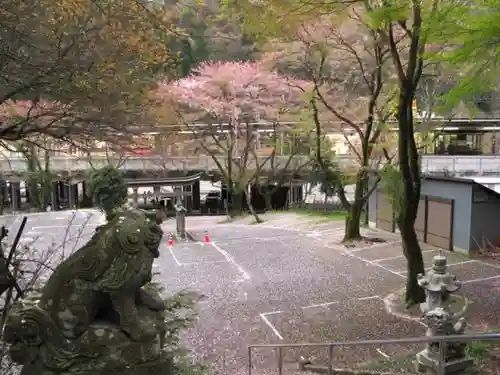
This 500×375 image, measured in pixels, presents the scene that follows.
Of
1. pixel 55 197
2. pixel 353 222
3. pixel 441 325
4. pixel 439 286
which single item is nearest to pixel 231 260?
pixel 353 222

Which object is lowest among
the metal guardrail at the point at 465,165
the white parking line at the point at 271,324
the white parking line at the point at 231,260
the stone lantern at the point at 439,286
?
the white parking line at the point at 231,260

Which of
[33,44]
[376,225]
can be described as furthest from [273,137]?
[33,44]

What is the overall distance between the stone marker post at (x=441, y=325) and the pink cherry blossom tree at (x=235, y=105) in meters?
15.2

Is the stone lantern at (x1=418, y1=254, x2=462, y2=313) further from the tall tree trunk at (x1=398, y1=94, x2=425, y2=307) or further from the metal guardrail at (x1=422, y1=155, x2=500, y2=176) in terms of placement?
the metal guardrail at (x1=422, y1=155, x2=500, y2=176)

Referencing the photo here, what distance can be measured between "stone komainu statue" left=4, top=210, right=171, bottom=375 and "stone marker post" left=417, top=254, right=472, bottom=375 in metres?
2.92

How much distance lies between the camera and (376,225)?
664 inches

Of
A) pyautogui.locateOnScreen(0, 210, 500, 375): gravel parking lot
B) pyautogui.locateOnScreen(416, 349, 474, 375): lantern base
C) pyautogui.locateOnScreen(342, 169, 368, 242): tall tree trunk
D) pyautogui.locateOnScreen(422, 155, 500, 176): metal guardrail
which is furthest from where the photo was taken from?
pyautogui.locateOnScreen(422, 155, 500, 176): metal guardrail

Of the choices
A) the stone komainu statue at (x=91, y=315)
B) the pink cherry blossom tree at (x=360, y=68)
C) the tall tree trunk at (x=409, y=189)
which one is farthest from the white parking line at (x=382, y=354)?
the pink cherry blossom tree at (x=360, y=68)

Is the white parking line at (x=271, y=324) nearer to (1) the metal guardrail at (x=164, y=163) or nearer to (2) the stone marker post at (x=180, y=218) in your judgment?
(2) the stone marker post at (x=180, y=218)

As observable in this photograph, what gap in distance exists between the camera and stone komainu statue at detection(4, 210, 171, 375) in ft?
9.55

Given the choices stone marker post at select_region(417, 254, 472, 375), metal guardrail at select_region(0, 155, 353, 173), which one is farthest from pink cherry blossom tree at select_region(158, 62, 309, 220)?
stone marker post at select_region(417, 254, 472, 375)

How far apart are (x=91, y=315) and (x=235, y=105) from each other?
62.4ft

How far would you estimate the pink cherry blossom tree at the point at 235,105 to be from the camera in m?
21.2

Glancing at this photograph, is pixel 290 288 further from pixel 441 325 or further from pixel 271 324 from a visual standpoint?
pixel 441 325
